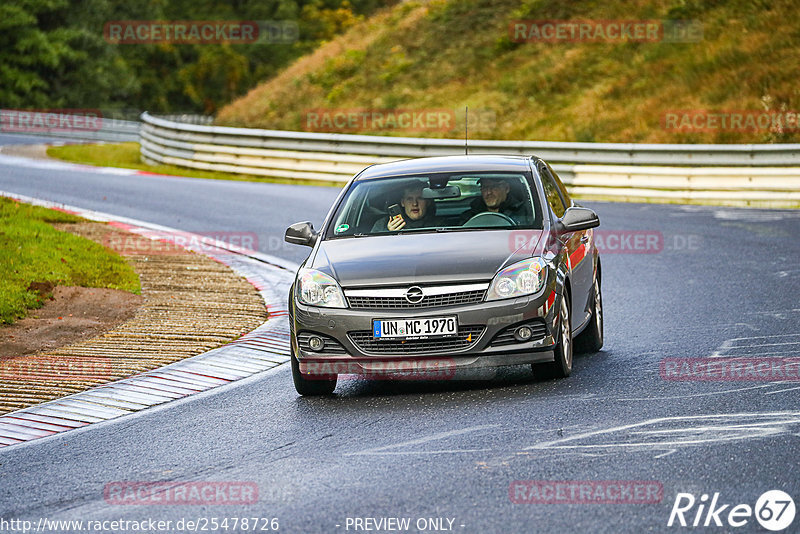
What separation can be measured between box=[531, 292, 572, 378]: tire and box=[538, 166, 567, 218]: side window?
1.08 metres

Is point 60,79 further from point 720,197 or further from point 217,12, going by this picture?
point 720,197

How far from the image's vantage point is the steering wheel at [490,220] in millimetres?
9505

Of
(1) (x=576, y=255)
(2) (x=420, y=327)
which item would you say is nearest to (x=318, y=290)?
(2) (x=420, y=327)

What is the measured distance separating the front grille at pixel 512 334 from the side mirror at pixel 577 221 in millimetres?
1140

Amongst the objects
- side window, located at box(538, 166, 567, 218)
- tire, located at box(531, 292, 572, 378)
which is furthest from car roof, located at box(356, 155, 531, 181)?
tire, located at box(531, 292, 572, 378)

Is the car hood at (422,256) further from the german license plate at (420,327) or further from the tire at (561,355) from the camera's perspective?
the tire at (561,355)

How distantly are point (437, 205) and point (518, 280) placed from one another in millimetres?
1550

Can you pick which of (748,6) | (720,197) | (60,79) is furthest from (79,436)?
(60,79)

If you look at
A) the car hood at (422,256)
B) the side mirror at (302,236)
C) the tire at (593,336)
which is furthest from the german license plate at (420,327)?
the tire at (593,336)

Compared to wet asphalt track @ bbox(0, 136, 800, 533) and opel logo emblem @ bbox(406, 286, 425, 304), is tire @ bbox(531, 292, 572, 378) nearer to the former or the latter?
wet asphalt track @ bbox(0, 136, 800, 533)

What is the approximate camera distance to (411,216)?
31.8ft

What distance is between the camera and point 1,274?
1305 cm

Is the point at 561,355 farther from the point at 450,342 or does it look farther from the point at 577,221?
the point at 577,221


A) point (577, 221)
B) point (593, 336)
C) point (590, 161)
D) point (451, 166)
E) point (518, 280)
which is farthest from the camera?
point (590, 161)
